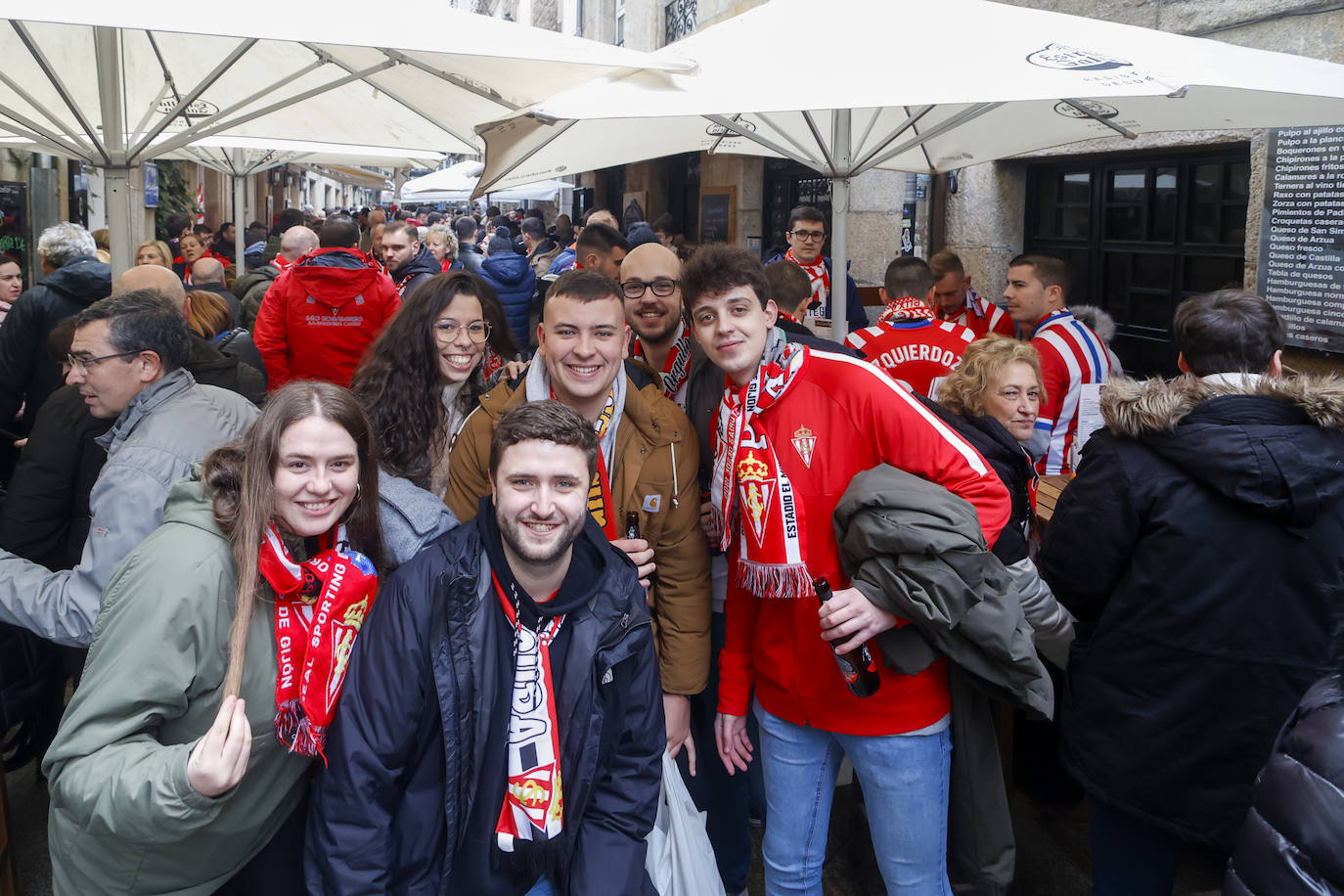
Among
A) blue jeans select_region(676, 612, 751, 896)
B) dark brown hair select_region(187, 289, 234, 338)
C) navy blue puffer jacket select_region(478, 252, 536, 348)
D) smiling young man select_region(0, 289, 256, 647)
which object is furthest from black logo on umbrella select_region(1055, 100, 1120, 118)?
navy blue puffer jacket select_region(478, 252, 536, 348)

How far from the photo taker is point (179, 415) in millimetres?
2791

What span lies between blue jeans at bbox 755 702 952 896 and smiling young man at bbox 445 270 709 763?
29 centimetres

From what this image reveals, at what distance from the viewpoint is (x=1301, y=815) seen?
4.61 feet

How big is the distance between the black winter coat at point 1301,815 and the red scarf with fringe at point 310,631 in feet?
5.47

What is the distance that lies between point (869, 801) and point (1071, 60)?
2248mm

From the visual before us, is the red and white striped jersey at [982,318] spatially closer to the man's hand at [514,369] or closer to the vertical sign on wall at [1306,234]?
the vertical sign on wall at [1306,234]

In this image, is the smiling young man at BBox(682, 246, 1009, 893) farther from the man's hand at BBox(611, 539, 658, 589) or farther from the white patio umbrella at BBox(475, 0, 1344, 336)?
the white patio umbrella at BBox(475, 0, 1344, 336)

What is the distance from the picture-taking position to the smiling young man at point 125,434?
101 inches

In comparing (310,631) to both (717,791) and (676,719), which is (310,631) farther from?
(717,791)

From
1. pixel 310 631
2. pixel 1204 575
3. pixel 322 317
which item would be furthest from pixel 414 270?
pixel 1204 575

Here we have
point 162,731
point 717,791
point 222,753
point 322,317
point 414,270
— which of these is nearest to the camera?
point 222,753

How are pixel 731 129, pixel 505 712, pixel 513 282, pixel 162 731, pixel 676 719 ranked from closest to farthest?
pixel 162 731, pixel 505 712, pixel 676 719, pixel 731 129, pixel 513 282

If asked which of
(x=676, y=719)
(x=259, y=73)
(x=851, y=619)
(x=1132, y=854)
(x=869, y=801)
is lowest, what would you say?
(x=1132, y=854)

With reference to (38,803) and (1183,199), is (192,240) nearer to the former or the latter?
(38,803)
